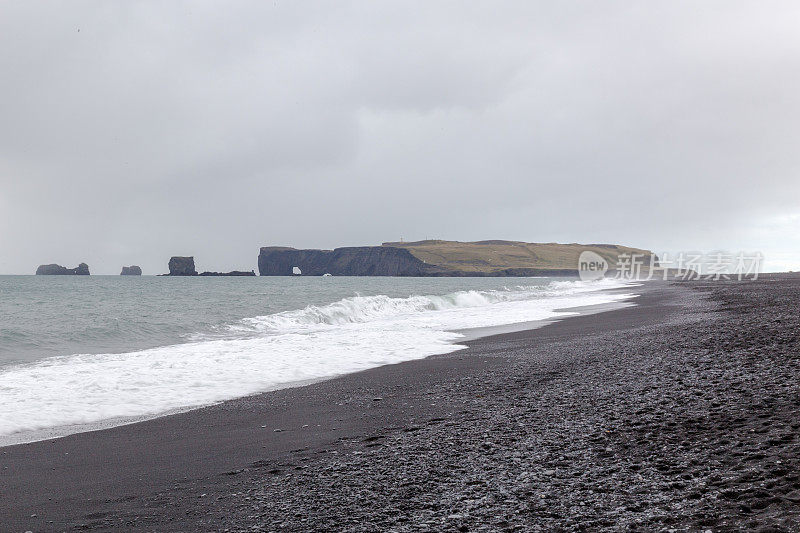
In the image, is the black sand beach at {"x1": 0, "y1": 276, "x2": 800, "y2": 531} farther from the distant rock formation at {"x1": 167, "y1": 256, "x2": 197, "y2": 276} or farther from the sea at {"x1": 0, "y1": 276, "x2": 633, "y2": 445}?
the distant rock formation at {"x1": 167, "y1": 256, "x2": 197, "y2": 276}

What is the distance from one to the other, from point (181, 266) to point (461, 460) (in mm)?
189530

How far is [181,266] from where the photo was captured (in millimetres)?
180500

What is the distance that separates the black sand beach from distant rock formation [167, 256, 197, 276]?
607 feet

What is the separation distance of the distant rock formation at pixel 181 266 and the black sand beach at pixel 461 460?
184970mm

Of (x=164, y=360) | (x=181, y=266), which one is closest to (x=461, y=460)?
(x=164, y=360)

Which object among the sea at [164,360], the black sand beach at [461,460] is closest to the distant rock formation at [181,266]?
the sea at [164,360]

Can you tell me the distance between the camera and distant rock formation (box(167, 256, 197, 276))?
592ft

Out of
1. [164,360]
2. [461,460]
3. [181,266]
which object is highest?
[181,266]

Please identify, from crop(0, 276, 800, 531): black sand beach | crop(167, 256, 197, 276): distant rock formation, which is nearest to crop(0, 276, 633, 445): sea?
crop(0, 276, 800, 531): black sand beach

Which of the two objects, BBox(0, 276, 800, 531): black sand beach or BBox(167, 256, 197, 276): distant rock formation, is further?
BBox(167, 256, 197, 276): distant rock formation

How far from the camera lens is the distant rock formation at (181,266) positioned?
18050 centimetres

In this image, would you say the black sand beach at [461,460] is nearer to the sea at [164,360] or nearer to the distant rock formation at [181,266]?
the sea at [164,360]

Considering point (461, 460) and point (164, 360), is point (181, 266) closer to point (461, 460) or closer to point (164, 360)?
point (164, 360)

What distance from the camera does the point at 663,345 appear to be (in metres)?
10.9
